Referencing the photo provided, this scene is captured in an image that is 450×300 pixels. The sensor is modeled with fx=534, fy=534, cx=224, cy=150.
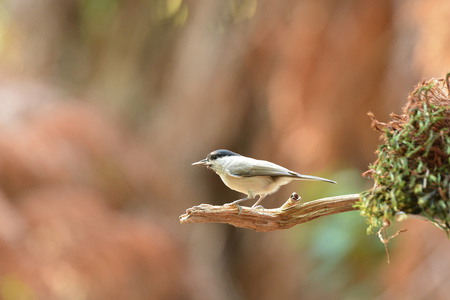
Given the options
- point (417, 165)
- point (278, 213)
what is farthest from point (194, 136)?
point (417, 165)

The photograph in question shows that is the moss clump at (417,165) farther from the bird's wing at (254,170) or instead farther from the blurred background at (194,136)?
the blurred background at (194,136)

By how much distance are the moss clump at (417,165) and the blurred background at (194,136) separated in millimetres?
2582

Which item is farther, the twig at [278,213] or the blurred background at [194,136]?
the blurred background at [194,136]

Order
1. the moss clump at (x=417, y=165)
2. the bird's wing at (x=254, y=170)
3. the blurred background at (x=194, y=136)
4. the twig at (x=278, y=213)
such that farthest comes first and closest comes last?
the blurred background at (x=194, y=136)
the bird's wing at (x=254, y=170)
the twig at (x=278, y=213)
the moss clump at (x=417, y=165)

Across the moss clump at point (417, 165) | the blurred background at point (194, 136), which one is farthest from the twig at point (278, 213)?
the blurred background at point (194, 136)

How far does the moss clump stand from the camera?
1.56 m

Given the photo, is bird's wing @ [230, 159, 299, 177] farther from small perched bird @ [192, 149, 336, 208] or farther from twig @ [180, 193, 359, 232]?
twig @ [180, 193, 359, 232]

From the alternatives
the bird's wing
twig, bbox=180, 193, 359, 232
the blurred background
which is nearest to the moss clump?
twig, bbox=180, 193, 359, 232

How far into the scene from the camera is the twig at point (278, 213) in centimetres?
184

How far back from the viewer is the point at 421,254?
183 inches

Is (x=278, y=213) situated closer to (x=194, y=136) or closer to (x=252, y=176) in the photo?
(x=252, y=176)

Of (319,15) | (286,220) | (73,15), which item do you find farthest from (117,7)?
(286,220)

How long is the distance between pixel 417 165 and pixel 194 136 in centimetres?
490

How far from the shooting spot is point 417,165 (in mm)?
1667
